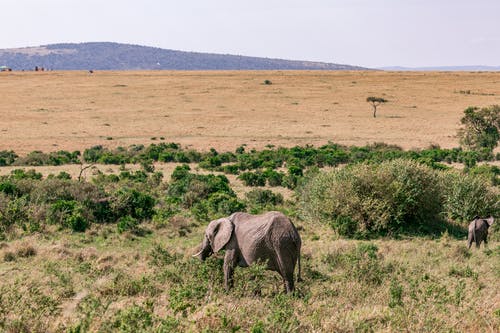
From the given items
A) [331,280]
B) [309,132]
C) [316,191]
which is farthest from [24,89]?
[331,280]

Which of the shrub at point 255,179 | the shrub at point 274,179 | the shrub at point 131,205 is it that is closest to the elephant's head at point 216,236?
the shrub at point 131,205

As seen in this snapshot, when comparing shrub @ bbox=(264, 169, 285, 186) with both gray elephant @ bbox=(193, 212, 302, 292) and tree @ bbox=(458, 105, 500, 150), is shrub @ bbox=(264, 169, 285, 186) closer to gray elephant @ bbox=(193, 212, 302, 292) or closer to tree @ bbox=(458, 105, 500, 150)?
gray elephant @ bbox=(193, 212, 302, 292)

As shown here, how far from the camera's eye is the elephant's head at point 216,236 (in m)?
9.44

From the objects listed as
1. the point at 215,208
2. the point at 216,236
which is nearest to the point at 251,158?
the point at 215,208

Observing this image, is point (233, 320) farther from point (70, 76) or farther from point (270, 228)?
point (70, 76)

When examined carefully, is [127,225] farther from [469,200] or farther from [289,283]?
[469,200]

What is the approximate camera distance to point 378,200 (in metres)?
15.5

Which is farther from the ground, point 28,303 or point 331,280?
point 28,303

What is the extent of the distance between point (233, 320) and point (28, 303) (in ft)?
10.3

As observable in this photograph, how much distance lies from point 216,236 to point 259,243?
997 millimetres

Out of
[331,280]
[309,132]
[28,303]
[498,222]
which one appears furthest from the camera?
[309,132]

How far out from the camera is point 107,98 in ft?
253

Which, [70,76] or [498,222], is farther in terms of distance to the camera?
[70,76]

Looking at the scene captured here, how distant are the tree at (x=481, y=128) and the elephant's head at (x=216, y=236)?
109 feet
